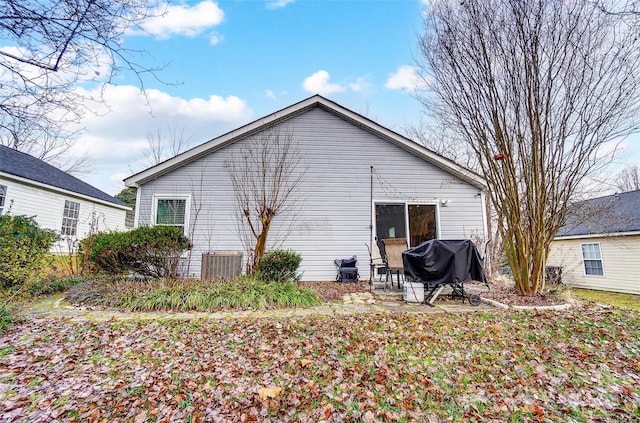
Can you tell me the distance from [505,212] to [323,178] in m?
4.53

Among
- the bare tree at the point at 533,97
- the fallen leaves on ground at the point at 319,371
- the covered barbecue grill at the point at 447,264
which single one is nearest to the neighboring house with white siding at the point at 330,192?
the bare tree at the point at 533,97

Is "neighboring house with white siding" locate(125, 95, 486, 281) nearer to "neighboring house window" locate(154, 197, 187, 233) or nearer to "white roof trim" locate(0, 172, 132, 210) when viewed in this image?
"neighboring house window" locate(154, 197, 187, 233)

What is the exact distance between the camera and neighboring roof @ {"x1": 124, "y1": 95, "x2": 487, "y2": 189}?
768cm

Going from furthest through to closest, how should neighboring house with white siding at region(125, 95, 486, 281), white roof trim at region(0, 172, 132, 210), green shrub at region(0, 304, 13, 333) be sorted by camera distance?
1. white roof trim at region(0, 172, 132, 210)
2. neighboring house with white siding at region(125, 95, 486, 281)
3. green shrub at region(0, 304, 13, 333)

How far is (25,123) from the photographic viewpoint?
283 centimetres

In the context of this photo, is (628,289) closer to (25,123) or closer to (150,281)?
(150,281)

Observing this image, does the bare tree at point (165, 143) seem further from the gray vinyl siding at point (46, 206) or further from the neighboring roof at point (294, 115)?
the neighboring roof at point (294, 115)

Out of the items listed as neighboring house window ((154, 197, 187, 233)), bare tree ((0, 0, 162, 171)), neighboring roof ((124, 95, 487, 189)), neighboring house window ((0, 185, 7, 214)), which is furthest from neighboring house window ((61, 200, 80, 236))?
bare tree ((0, 0, 162, 171))

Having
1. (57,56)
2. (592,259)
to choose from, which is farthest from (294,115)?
(592,259)

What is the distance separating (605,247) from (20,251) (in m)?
18.9

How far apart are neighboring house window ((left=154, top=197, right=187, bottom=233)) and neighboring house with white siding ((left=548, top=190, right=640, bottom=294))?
13278 mm

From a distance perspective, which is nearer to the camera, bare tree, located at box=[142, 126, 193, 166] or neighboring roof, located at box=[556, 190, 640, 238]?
neighboring roof, located at box=[556, 190, 640, 238]

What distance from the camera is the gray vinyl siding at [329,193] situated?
7816 mm

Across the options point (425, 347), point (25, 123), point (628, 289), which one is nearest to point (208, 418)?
point (425, 347)
